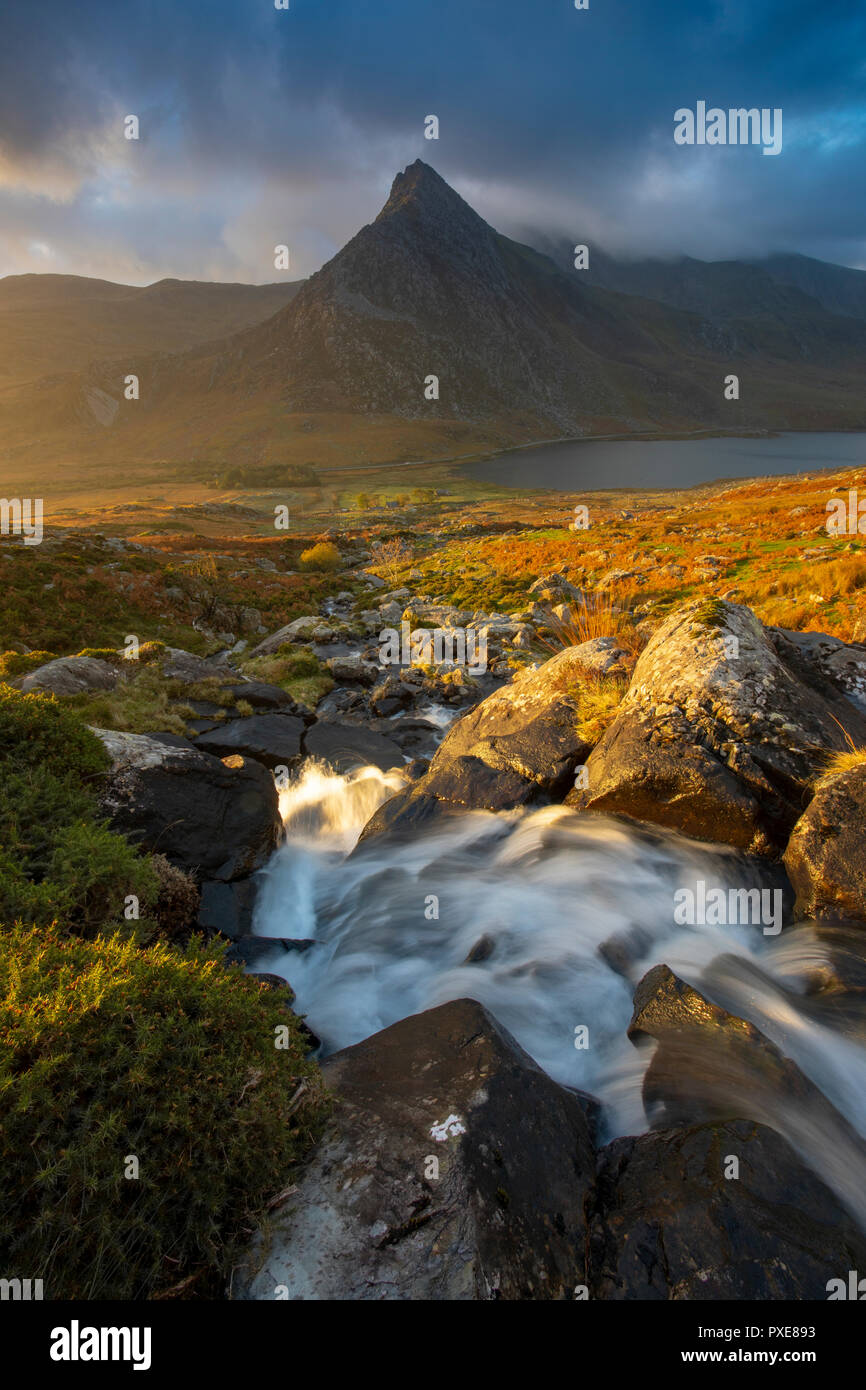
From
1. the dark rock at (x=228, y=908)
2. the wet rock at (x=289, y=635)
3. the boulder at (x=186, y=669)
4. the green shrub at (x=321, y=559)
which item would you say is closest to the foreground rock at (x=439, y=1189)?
the dark rock at (x=228, y=908)

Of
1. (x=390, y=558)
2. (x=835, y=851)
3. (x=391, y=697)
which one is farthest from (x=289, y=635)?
(x=390, y=558)

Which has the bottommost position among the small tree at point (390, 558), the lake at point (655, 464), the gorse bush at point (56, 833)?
the gorse bush at point (56, 833)

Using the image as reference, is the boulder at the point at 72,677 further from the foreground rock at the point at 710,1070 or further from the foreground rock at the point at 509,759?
the foreground rock at the point at 710,1070

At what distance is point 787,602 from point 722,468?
141319mm

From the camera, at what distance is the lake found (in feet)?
415

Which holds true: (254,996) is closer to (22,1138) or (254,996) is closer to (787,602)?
(22,1138)

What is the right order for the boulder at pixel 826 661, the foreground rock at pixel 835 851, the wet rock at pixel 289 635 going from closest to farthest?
1. the foreground rock at pixel 835 851
2. the boulder at pixel 826 661
3. the wet rock at pixel 289 635

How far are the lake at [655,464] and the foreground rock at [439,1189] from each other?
12411cm

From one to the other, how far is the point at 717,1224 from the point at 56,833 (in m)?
7.26

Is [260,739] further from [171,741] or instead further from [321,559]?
[321,559]

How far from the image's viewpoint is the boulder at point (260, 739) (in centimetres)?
1362

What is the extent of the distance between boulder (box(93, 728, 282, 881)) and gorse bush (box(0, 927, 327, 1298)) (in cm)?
465

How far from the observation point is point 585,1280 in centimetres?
369
